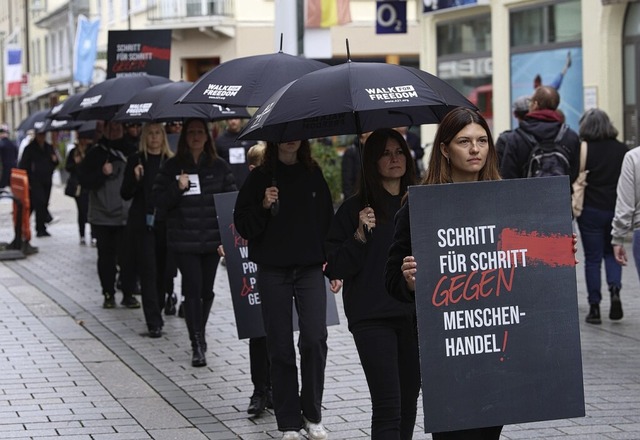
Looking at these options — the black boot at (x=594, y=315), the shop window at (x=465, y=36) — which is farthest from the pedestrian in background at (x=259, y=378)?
the shop window at (x=465, y=36)

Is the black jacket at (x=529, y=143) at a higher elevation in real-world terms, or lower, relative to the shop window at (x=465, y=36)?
lower

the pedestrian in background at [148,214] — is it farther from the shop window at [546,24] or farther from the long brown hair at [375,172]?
the shop window at [546,24]


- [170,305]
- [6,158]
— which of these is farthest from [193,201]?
[6,158]

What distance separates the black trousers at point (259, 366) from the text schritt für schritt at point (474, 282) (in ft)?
10.6

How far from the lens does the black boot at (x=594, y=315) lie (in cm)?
1071

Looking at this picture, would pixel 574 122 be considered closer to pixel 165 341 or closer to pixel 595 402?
pixel 165 341

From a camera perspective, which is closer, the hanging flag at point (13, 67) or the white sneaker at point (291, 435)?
the white sneaker at point (291, 435)

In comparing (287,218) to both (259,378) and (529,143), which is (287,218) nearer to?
(259,378)

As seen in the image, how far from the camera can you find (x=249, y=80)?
750cm

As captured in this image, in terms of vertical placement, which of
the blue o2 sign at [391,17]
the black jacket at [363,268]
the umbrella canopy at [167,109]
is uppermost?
the blue o2 sign at [391,17]

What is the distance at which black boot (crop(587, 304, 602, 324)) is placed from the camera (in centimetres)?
1071

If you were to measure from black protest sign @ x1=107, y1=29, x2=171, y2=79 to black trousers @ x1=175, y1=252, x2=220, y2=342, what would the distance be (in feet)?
18.4

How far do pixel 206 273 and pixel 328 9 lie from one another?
11750 mm

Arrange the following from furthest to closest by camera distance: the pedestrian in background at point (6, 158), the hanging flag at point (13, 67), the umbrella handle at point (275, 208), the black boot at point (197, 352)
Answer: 1. the hanging flag at point (13, 67)
2. the pedestrian in background at point (6, 158)
3. the black boot at point (197, 352)
4. the umbrella handle at point (275, 208)
